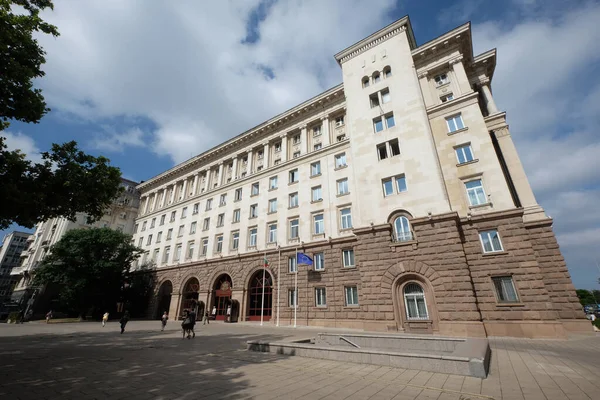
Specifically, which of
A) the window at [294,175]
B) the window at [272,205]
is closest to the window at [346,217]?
the window at [294,175]

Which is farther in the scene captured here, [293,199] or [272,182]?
[272,182]

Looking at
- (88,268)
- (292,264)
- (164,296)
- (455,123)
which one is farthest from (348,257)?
(88,268)

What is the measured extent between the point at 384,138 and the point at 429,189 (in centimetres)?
632

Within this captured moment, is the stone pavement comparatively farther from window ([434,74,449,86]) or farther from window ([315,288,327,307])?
window ([434,74,449,86])

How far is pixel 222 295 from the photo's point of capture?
30.7 m

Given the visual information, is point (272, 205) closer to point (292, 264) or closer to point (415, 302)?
point (292, 264)

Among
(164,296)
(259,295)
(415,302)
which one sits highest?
(164,296)

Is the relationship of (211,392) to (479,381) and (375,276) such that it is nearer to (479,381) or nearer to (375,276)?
(479,381)

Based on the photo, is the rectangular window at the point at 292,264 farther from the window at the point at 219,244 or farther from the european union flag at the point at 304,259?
the window at the point at 219,244

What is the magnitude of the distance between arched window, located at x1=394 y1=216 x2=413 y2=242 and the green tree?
1455 inches

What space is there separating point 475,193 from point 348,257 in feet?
37.1

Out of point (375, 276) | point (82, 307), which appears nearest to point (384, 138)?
point (375, 276)

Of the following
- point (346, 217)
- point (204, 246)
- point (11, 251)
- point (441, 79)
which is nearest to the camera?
point (441, 79)

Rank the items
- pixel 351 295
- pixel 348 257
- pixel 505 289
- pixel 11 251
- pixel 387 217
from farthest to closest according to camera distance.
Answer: pixel 11 251 < pixel 348 257 < pixel 351 295 < pixel 387 217 < pixel 505 289
